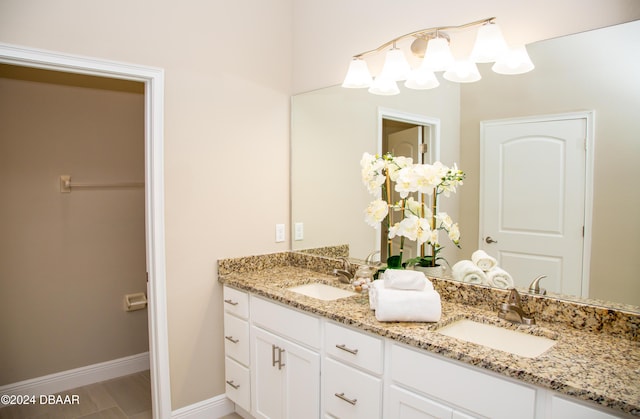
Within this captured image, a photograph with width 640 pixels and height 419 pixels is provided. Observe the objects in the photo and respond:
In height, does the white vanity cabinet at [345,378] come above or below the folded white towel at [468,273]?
below

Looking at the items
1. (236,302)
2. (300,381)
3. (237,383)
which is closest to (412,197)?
(300,381)

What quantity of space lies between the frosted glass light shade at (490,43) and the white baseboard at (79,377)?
3.13 metres

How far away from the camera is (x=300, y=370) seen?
1.93 meters

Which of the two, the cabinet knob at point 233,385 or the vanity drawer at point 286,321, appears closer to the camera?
the vanity drawer at point 286,321

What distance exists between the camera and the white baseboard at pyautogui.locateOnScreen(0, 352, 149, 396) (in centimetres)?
278

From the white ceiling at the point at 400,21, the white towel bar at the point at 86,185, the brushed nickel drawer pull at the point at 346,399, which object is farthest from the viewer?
the white towel bar at the point at 86,185

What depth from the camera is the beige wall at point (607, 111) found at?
1461 millimetres

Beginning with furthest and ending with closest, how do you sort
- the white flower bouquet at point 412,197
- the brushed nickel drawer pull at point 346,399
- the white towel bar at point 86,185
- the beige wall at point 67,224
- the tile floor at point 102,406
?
the white towel bar at point 86,185
the beige wall at point 67,224
the tile floor at point 102,406
the white flower bouquet at point 412,197
the brushed nickel drawer pull at point 346,399

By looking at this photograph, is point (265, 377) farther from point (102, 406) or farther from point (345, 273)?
point (102, 406)

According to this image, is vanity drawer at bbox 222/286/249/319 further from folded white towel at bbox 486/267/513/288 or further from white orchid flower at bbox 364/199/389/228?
folded white towel at bbox 486/267/513/288

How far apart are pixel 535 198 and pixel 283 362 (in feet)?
4.46

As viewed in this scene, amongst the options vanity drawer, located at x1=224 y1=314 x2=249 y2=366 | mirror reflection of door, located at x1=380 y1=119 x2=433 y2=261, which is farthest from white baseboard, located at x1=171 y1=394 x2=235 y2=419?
mirror reflection of door, located at x1=380 y1=119 x2=433 y2=261

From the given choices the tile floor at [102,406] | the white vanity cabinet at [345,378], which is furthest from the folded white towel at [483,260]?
the tile floor at [102,406]

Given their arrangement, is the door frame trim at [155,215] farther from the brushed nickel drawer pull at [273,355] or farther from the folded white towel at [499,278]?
the folded white towel at [499,278]
